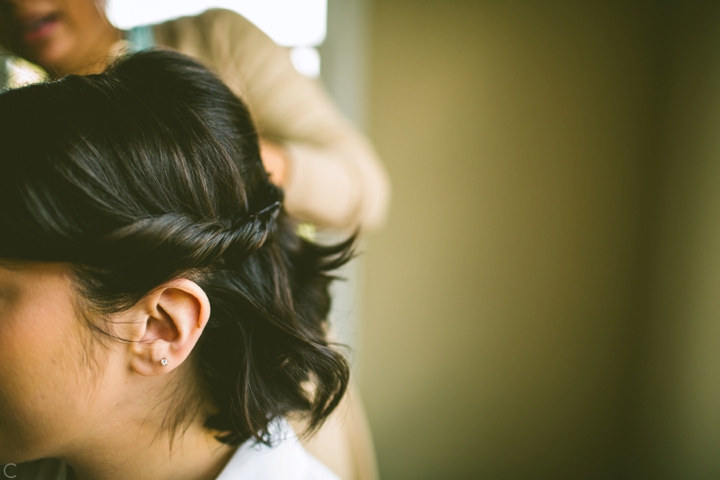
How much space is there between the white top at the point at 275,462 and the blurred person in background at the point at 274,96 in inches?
3.3

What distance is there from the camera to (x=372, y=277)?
58.4 inches

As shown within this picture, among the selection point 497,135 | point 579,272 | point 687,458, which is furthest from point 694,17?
point 687,458

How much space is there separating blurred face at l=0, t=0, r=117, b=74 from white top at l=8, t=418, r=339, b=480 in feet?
2.13

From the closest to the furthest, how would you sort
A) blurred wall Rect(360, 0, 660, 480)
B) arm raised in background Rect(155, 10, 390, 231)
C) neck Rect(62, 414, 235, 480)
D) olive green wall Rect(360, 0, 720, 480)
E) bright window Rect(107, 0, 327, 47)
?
neck Rect(62, 414, 235, 480), arm raised in background Rect(155, 10, 390, 231), olive green wall Rect(360, 0, 720, 480), blurred wall Rect(360, 0, 660, 480), bright window Rect(107, 0, 327, 47)

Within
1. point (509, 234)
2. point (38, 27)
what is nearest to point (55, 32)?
point (38, 27)

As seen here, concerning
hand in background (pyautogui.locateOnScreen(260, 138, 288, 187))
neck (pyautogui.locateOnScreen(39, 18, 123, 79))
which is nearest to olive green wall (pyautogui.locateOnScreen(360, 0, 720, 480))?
hand in background (pyautogui.locateOnScreen(260, 138, 288, 187))

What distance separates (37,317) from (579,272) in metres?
1.23

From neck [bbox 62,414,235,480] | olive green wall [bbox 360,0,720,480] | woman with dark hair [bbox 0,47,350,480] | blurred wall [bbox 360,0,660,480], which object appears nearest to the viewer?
woman with dark hair [bbox 0,47,350,480]

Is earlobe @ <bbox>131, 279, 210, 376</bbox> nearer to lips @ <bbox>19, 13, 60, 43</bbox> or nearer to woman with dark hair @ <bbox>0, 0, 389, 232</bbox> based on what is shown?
woman with dark hair @ <bbox>0, 0, 389, 232</bbox>

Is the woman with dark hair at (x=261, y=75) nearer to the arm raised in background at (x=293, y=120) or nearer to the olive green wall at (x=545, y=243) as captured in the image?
the arm raised in background at (x=293, y=120)

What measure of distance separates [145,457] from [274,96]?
679 millimetres

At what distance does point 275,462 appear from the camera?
0.62 meters

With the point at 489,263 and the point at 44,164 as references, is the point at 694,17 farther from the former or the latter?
the point at 44,164

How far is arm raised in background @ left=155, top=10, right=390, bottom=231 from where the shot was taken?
87cm
